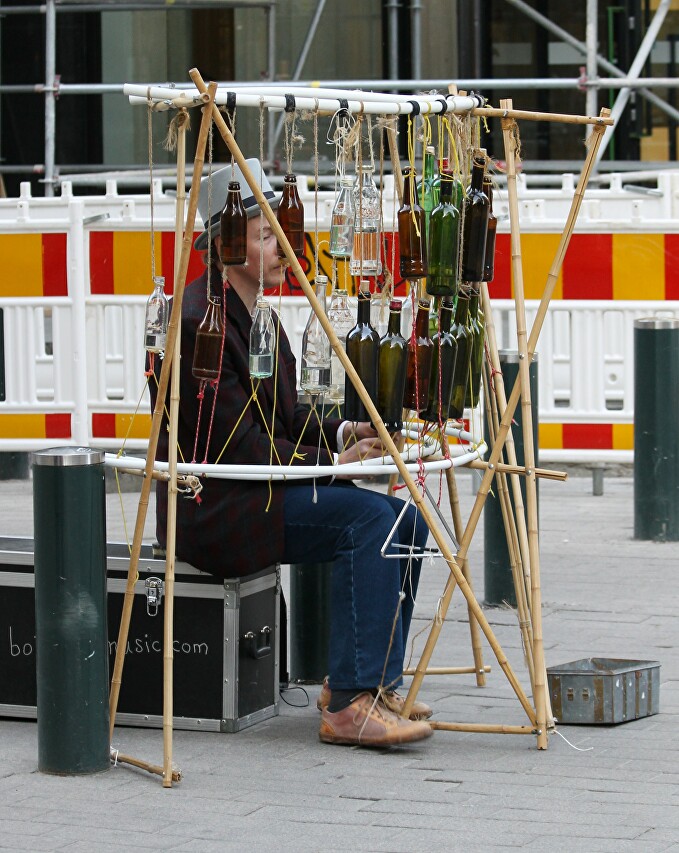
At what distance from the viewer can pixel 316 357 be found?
4.66 meters

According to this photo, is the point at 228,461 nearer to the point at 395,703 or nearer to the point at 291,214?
the point at 291,214

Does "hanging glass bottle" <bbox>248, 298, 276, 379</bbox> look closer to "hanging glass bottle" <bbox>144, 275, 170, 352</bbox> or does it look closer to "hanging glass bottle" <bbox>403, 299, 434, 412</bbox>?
"hanging glass bottle" <bbox>144, 275, 170, 352</bbox>

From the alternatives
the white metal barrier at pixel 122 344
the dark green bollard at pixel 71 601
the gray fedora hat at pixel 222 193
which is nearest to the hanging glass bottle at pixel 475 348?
the gray fedora hat at pixel 222 193

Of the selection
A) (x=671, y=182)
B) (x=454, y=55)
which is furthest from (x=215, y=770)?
(x=454, y=55)

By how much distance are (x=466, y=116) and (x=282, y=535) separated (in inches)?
47.9

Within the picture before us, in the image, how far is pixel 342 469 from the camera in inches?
176

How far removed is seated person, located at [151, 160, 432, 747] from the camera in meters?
4.66

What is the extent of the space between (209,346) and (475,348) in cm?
80

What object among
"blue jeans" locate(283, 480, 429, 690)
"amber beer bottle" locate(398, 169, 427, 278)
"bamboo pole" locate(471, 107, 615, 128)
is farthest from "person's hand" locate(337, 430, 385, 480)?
"bamboo pole" locate(471, 107, 615, 128)

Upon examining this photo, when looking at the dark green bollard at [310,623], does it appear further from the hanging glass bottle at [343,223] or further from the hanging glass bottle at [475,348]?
the hanging glass bottle at [343,223]

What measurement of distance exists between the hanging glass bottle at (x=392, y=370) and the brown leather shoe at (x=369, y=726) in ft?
2.43

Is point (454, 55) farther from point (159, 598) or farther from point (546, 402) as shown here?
point (159, 598)

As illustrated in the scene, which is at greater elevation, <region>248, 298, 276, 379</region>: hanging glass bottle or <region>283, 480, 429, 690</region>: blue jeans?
<region>248, 298, 276, 379</region>: hanging glass bottle

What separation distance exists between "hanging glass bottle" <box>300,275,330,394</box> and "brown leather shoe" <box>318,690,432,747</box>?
0.81m
